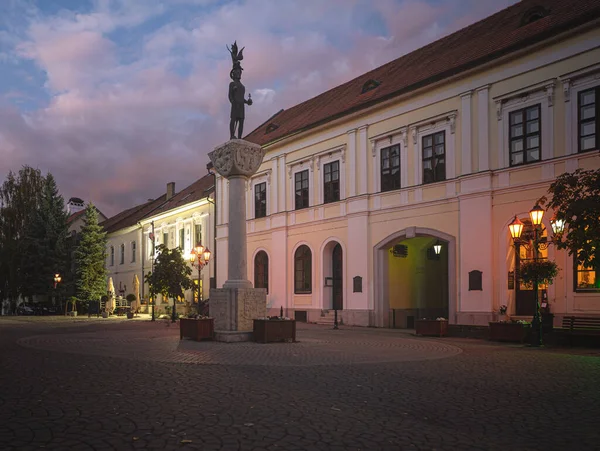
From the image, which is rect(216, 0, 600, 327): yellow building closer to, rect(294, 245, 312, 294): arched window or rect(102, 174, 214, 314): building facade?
rect(294, 245, 312, 294): arched window

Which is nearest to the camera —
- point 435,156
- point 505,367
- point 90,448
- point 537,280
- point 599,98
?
point 90,448

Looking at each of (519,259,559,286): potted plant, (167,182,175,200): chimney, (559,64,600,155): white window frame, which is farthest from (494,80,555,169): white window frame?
(167,182,175,200): chimney

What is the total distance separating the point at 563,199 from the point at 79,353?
38.6ft

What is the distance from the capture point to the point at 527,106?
21.3 meters

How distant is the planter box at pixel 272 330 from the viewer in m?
16.9

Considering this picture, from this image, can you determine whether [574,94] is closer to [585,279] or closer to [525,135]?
[525,135]

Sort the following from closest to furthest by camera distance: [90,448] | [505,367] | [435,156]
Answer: [90,448] → [505,367] → [435,156]

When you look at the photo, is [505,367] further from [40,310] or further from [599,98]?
[40,310]

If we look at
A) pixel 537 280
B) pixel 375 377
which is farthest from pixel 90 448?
pixel 537 280

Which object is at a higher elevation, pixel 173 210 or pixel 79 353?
pixel 173 210

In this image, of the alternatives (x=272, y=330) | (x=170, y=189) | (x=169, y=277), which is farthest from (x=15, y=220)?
(x=272, y=330)

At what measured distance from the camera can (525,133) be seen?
21.3 metres

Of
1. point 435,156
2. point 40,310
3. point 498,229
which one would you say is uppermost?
point 435,156

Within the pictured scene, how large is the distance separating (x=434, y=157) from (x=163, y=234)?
3122 centimetres
